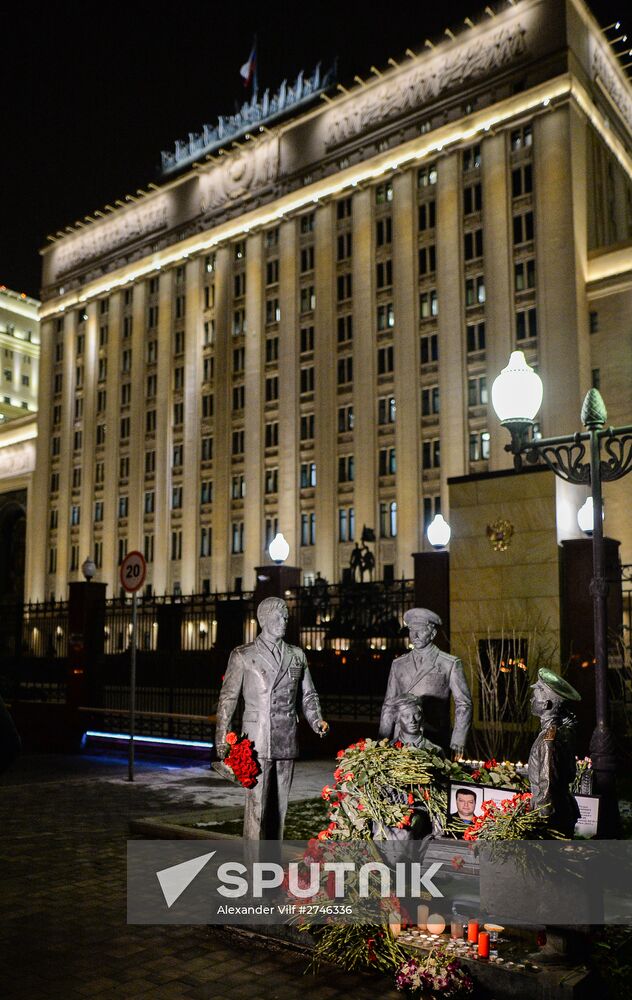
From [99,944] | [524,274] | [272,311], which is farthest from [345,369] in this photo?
[99,944]

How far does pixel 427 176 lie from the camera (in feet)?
151

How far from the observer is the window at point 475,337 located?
42.5 meters

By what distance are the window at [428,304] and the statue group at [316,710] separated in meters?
38.9

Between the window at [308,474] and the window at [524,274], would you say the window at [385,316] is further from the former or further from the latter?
the window at [308,474]

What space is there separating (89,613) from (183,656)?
2121 mm

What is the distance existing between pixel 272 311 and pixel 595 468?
149 feet

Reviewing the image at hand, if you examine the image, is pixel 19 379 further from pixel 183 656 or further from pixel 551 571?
pixel 551 571

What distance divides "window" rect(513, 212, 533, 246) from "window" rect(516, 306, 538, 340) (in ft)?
11.4

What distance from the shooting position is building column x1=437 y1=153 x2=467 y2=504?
139 feet

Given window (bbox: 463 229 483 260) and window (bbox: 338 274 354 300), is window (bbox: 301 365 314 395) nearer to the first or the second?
window (bbox: 338 274 354 300)

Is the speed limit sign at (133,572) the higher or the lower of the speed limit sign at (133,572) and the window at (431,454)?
the lower

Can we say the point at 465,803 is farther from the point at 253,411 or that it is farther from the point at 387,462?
the point at 253,411

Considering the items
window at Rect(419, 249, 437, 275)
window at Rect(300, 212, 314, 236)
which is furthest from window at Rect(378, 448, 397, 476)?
window at Rect(300, 212, 314, 236)

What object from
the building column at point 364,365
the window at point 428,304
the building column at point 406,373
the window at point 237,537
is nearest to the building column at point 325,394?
the building column at point 364,365
